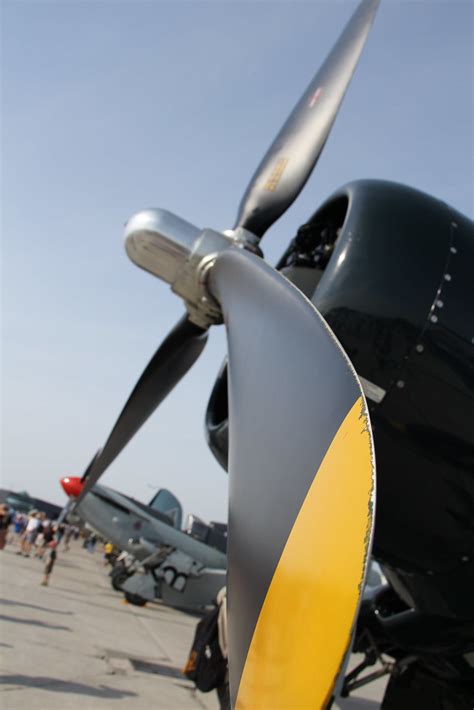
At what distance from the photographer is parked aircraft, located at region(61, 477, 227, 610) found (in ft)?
65.4

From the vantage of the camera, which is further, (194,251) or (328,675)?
(194,251)

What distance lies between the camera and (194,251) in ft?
14.2

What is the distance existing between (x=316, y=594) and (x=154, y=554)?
66.3ft

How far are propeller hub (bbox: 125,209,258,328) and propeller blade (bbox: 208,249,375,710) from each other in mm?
2146

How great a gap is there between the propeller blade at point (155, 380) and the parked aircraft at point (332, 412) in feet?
0.05

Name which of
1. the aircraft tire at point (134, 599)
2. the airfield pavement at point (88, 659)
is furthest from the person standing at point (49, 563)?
the aircraft tire at point (134, 599)

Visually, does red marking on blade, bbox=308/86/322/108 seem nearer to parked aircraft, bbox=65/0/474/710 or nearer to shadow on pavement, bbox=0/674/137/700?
parked aircraft, bbox=65/0/474/710

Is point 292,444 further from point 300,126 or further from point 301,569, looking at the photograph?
point 300,126

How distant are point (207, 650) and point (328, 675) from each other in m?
4.21

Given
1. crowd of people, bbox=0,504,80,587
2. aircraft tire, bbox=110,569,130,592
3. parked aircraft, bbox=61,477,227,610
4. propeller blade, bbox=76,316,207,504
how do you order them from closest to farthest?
propeller blade, bbox=76,316,207,504, crowd of people, bbox=0,504,80,587, parked aircraft, bbox=61,477,227,610, aircraft tire, bbox=110,569,130,592

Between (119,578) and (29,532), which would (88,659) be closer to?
(119,578)

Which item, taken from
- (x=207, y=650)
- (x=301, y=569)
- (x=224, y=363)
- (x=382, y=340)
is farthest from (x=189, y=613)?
(x=301, y=569)

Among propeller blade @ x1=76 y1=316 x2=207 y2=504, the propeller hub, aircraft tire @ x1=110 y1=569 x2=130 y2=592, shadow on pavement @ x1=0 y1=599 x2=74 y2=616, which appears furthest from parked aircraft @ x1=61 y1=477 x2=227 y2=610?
the propeller hub

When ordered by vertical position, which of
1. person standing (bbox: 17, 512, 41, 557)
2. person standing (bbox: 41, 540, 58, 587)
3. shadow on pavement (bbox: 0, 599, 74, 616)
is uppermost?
shadow on pavement (bbox: 0, 599, 74, 616)
